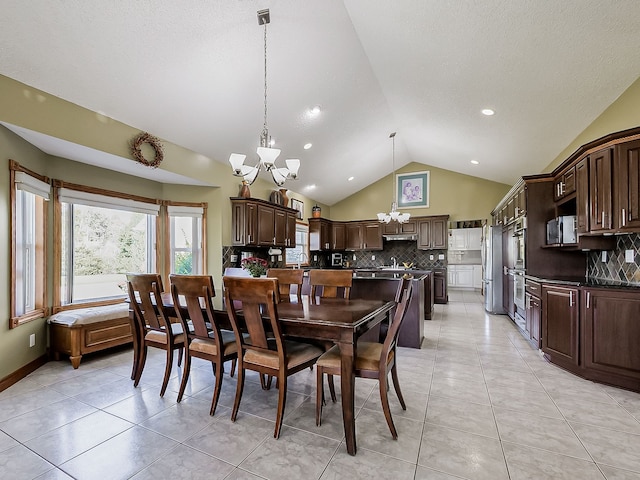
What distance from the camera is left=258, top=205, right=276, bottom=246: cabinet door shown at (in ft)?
17.6

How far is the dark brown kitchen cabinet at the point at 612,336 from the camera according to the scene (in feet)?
8.46

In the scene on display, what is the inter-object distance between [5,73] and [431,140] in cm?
619

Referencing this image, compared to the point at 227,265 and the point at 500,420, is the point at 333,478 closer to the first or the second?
the point at 500,420

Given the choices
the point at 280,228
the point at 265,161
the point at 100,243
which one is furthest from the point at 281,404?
the point at 280,228

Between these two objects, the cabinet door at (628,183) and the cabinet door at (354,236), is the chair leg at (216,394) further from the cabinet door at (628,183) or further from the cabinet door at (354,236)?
the cabinet door at (354,236)

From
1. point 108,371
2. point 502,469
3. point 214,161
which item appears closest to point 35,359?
point 108,371

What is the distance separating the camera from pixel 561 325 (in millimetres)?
3125

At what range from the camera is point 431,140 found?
20.5 ft

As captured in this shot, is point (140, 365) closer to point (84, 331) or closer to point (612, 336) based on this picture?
point (84, 331)

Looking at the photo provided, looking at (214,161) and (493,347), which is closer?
(493,347)

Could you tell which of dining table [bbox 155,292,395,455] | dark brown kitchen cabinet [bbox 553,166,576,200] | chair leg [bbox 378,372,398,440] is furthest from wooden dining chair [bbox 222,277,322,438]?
dark brown kitchen cabinet [bbox 553,166,576,200]

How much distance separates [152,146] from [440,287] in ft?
21.1

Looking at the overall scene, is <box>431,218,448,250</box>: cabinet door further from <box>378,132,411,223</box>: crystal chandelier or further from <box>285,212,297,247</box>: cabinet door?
<box>285,212,297,247</box>: cabinet door

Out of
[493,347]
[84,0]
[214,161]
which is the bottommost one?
[493,347]
